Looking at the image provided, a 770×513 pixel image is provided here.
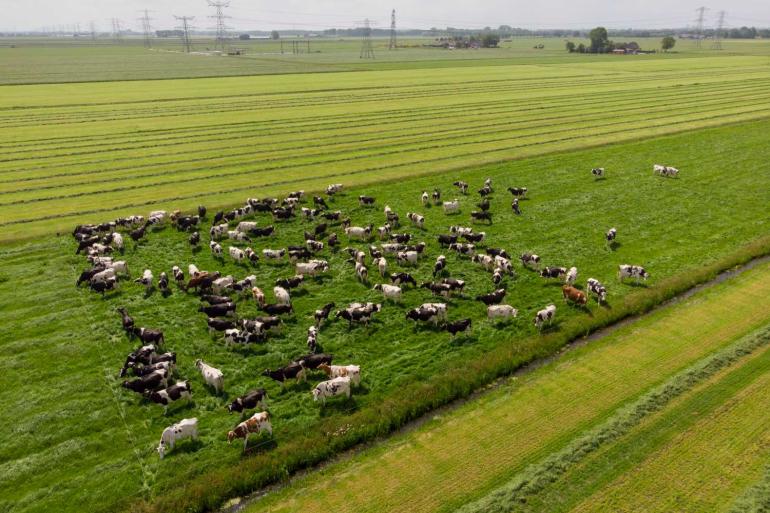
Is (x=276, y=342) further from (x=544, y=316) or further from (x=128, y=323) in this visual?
(x=544, y=316)

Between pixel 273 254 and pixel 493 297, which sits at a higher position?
pixel 273 254

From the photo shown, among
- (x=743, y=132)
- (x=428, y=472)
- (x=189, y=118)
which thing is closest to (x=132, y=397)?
(x=428, y=472)

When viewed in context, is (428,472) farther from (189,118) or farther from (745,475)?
(189,118)

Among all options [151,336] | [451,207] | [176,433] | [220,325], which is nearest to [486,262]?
[451,207]

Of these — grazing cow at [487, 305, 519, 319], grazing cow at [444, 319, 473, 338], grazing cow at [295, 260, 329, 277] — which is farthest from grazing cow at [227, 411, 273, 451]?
grazing cow at [295, 260, 329, 277]

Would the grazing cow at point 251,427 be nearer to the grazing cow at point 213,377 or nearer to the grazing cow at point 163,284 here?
the grazing cow at point 213,377

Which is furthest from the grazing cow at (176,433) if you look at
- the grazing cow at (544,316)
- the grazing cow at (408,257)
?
the grazing cow at (408,257)

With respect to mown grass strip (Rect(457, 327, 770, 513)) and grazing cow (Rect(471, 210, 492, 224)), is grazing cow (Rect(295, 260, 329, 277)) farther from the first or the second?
mown grass strip (Rect(457, 327, 770, 513))
